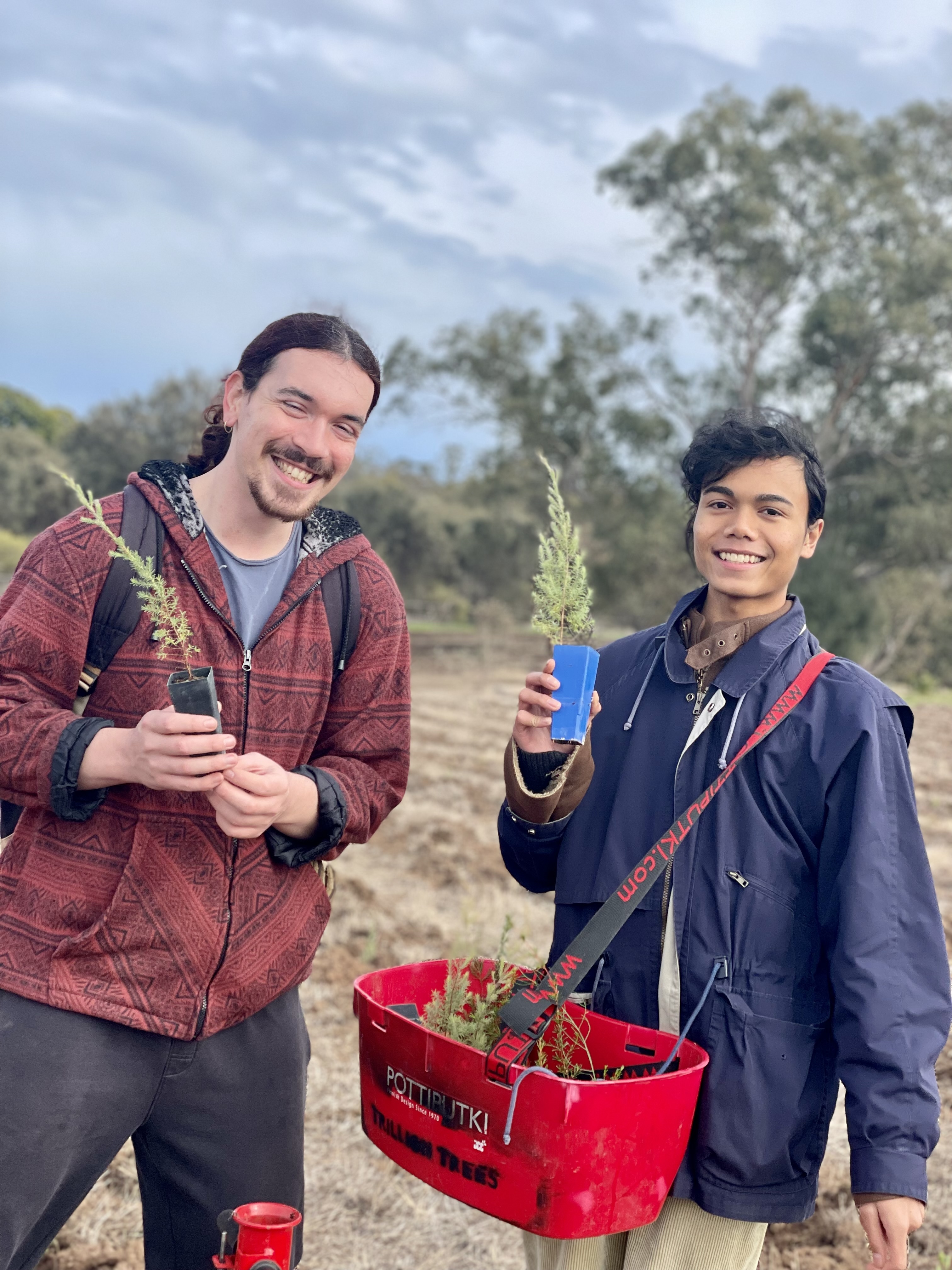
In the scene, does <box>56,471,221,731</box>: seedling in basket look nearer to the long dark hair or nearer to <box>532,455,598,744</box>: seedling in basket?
the long dark hair

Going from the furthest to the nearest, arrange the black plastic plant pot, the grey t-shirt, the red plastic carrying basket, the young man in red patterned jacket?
the grey t-shirt, the young man in red patterned jacket, the black plastic plant pot, the red plastic carrying basket

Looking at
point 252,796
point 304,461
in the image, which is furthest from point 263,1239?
point 304,461

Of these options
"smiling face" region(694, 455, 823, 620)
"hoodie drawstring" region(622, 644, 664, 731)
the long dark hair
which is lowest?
Answer: "hoodie drawstring" region(622, 644, 664, 731)

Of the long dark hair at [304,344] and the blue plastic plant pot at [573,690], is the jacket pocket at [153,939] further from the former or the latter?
the long dark hair at [304,344]

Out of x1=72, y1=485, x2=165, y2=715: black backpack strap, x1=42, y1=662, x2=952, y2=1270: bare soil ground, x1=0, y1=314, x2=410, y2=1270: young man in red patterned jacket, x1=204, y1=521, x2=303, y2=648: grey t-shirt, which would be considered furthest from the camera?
A: x1=42, y1=662, x2=952, y2=1270: bare soil ground

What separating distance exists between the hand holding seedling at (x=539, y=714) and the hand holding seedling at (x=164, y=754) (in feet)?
1.75

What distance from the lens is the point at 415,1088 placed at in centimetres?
179

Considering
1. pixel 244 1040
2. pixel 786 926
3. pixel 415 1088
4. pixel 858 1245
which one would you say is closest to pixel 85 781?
pixel 244 1040

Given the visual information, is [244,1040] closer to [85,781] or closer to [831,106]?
[85,781]

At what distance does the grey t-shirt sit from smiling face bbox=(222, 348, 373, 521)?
11 cm

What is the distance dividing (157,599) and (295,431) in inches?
17.0

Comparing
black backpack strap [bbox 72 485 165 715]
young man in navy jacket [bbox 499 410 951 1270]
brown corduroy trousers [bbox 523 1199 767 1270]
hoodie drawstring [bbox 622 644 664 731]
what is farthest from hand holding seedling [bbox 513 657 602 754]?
brown corduroy trousers [bbox 523 1199 767 1270]

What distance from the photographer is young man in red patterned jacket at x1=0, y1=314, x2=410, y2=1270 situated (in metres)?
1.86

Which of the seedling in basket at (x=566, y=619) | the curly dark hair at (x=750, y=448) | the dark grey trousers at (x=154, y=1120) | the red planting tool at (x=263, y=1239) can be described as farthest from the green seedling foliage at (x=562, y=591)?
the red planting tool at (x=263, y=1239)
